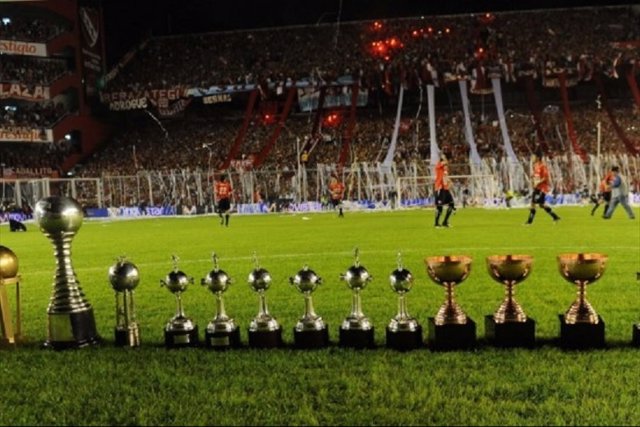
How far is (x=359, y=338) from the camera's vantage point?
500cm

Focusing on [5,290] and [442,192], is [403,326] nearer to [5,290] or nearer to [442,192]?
[5,290]

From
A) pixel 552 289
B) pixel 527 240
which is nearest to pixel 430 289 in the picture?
pixel 552 289

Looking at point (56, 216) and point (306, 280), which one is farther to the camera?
point (56, 216)

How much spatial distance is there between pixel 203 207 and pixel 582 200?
1823 centimetres

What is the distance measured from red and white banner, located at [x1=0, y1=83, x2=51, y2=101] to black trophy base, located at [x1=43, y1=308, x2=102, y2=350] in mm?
41892

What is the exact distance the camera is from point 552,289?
7.64 m

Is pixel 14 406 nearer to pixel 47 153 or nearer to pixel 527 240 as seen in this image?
pixel 527 240

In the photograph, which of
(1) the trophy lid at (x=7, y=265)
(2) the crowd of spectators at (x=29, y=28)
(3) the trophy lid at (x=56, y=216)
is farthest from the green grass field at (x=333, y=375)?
(2) the crowd of spectators at (x=29, y=28)

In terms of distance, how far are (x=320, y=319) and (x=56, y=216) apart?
205 cm

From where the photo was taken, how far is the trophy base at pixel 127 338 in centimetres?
539

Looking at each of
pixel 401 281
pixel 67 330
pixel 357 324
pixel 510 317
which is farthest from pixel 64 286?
pixel 510 317

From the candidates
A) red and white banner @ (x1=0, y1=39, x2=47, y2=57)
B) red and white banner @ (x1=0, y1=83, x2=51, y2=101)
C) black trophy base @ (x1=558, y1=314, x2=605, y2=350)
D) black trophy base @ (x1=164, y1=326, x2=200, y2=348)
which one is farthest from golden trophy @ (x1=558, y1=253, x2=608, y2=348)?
red and white banner @ (x1=0, y1=39, x2=47, y2=57)

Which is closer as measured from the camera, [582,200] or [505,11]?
[582,200]

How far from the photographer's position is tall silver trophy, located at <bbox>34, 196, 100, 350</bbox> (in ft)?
17.0
